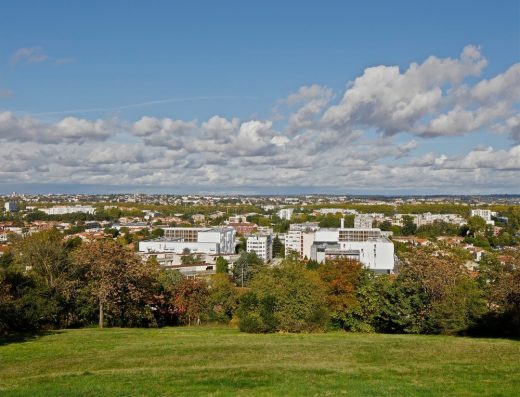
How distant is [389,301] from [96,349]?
18.2 m

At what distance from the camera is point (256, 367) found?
16.3 metres

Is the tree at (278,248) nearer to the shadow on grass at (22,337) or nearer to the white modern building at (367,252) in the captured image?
the white modern building at (367,252)

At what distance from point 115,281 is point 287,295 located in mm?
11684

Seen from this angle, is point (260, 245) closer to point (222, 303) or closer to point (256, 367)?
point (222, 303)

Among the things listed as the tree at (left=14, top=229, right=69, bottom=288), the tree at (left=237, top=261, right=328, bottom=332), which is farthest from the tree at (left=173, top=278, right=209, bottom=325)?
the tree at (left=237, top=261, right=328, bottom=332)

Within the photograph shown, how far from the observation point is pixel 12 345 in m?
22.5

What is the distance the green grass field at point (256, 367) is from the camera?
13.1 meters

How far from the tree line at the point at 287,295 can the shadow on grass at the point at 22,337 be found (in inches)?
51.1

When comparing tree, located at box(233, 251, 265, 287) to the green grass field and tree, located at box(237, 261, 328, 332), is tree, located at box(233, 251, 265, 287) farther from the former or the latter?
the green grass field

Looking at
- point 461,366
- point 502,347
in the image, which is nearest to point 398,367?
point 461,366

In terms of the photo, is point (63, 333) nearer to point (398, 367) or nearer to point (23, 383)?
point (23, 383)

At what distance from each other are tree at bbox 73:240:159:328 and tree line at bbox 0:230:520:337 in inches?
2.6

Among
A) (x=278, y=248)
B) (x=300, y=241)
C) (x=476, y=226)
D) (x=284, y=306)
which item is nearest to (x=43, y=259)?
(x=284, y=306)

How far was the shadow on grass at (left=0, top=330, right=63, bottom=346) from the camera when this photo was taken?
78.0 ft
